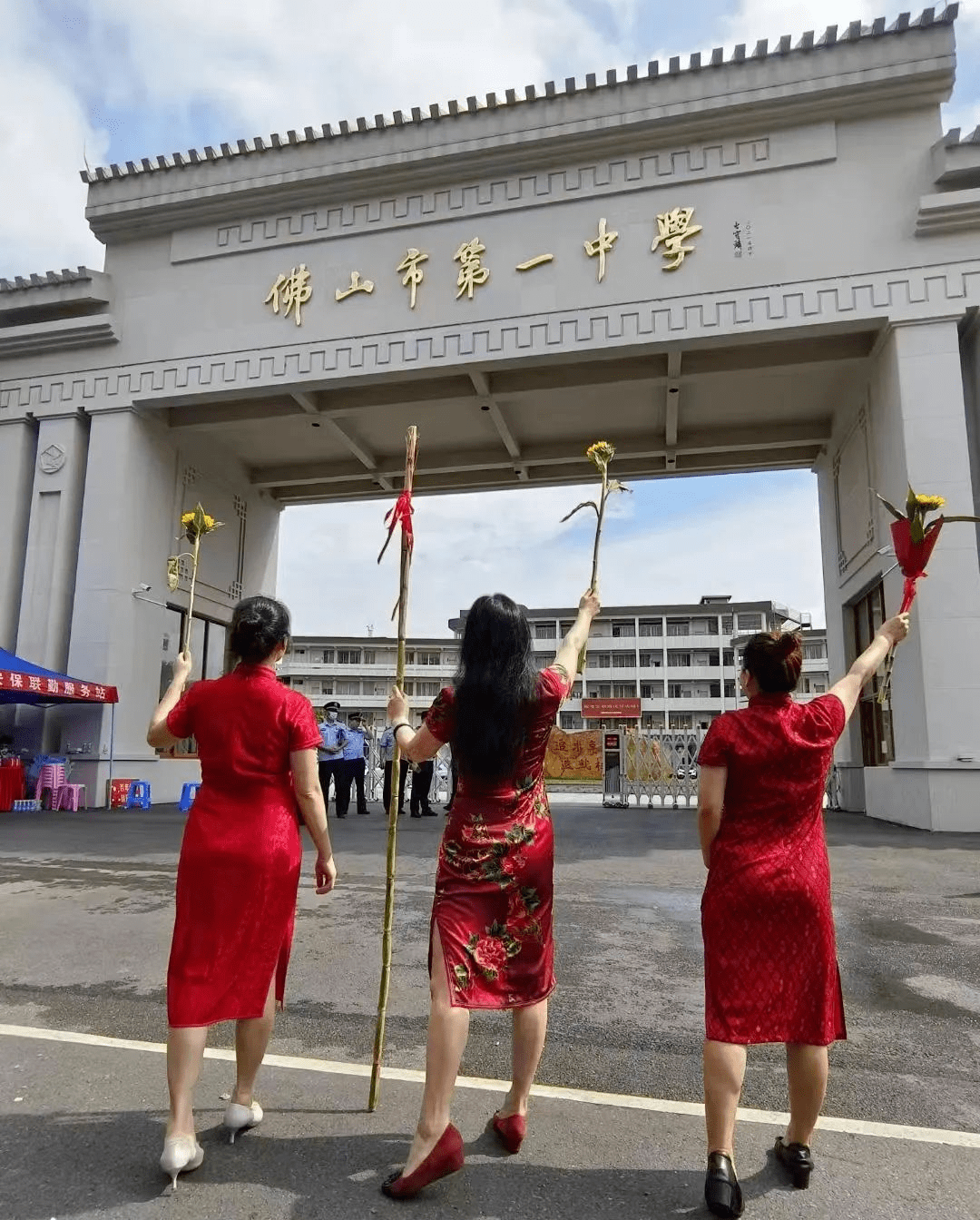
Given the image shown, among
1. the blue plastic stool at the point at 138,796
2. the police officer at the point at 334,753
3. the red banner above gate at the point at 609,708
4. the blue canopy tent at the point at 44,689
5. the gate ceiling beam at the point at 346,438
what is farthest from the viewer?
the red banner above gate at the point at 609,708

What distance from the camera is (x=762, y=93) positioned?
11.7 meters

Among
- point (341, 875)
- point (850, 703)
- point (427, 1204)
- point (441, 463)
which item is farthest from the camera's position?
point (441, 463)

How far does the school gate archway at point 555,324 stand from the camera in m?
11.0

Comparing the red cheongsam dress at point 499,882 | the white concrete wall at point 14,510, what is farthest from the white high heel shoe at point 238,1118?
the white concrete wall at point 14,510

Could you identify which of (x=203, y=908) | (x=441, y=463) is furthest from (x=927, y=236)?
(x=203, y=908)

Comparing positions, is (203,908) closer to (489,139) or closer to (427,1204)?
(427,1204)

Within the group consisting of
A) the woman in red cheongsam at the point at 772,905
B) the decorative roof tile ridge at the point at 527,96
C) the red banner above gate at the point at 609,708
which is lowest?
the woman in red cheongsam at the point at 772,905

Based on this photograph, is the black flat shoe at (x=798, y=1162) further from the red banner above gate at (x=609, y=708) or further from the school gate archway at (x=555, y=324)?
the red banner above gate at (x=609, y=708)

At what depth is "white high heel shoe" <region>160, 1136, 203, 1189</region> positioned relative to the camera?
203 cm

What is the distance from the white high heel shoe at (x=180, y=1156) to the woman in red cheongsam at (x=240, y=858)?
6 centimetres

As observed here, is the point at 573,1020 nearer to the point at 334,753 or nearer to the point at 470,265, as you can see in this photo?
the point at 334,753

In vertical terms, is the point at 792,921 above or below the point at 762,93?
below

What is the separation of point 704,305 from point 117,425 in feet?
32.8

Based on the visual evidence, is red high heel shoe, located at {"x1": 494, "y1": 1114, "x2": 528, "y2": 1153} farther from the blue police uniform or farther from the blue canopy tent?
the blue canopy tent
